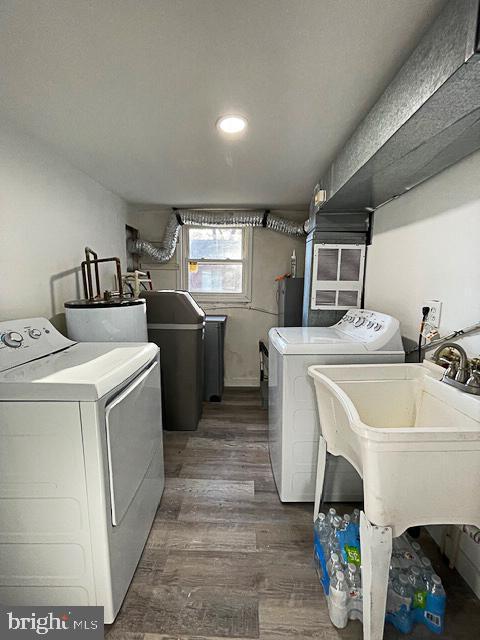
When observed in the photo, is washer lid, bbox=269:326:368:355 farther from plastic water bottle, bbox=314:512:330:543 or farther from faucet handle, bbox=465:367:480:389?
plastic water bottle, bbox=314:512:330:543

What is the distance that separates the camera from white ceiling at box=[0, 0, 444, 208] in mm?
855

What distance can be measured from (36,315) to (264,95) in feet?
5.55

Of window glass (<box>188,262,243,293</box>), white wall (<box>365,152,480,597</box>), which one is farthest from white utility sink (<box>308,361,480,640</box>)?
window glass (<box>188,262,243,293</box>)

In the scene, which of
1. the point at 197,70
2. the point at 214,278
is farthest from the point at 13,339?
the point at 214,278

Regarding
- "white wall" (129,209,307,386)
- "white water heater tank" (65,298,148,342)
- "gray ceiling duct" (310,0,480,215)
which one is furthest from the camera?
"white wall" (129,209,307,386)

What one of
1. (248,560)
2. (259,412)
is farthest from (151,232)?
(248,560)

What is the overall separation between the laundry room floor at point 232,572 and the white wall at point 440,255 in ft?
2.10

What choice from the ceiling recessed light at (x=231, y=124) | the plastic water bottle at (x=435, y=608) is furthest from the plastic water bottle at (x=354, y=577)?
the ceiling recessed light at (x=231, y=124)

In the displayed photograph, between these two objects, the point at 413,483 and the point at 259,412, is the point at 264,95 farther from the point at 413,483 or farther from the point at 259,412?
the point at 259,412

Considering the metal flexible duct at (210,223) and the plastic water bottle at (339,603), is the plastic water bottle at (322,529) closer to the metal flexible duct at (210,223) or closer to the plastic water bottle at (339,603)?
the plastic water bottle at (339,603)

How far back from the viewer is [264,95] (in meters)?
1.24

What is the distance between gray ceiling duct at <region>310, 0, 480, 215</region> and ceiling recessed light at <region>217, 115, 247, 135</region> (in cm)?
58

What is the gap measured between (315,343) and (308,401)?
0.32 m

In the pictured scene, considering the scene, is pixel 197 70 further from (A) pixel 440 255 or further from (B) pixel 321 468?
(B) pixel 321 468
